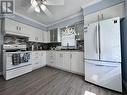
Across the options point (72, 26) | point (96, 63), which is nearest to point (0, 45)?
point (72, 26)

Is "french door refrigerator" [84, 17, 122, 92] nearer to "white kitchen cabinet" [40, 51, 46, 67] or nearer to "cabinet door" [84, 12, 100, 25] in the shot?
"cabinet door" [84, 12, 100, 25]

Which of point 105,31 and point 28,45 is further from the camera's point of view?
point 28,45

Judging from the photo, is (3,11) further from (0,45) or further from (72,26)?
(72,26)

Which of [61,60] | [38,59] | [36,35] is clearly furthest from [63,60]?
[36,35]

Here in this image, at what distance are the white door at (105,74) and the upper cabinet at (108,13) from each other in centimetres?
131

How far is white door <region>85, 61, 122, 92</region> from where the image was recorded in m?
1.77

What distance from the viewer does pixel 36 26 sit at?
4.26 metres

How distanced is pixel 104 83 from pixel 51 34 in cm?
379

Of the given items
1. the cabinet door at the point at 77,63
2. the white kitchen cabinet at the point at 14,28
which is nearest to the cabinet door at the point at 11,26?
the white kitchen cabinet at the point at 14,28

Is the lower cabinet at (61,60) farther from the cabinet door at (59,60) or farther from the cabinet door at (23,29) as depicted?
the cabinet door at (23,29)

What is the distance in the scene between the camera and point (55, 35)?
14.9ft

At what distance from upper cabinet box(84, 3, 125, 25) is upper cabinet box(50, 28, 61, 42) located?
202 cm

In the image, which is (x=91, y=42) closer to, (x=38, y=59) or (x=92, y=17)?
(x=92, y=17)

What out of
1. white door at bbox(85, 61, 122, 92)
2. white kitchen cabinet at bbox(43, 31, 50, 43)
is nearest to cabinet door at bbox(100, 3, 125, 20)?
white door at bbox(85, 61, 122, 92)
